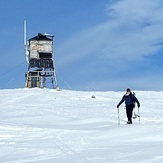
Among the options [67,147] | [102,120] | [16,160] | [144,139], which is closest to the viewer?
[16,160]

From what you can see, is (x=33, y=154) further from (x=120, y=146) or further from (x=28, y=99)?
(x=28, y=99)

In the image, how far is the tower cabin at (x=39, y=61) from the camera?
49.7 metres

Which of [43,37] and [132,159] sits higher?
[43,37]

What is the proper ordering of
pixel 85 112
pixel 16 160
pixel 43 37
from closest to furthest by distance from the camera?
pixel 16 160 < pixel 85 112 < pixel 43 37

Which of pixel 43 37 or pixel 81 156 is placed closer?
pixel 81 156

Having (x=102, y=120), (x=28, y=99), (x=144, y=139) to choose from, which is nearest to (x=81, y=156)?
(x=144, y=139)

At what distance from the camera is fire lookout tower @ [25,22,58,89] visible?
163 ft

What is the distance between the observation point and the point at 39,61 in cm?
4978

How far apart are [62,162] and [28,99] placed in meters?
25.6

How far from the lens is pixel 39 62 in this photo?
4966 cm

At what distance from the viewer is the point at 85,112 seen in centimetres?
2514

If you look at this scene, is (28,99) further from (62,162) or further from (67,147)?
(62,162)

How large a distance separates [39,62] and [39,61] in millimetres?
175

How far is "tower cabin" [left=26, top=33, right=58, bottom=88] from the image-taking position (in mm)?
49688
